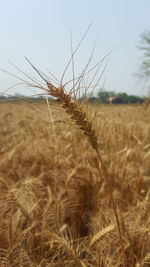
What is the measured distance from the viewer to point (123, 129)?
8.50ft

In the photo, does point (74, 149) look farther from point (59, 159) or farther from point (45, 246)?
point (45, 246)

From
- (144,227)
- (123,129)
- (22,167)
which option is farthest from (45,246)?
(123,129)

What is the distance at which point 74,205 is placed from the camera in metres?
1.31

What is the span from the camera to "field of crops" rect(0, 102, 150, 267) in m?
0.83

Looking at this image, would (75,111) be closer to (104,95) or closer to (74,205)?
(104,95)

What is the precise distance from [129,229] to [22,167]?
1.12 metres

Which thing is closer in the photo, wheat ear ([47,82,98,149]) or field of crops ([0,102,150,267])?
wheat ear ([47,82,98,149])

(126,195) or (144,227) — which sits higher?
(144,227)

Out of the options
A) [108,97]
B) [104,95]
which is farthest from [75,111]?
[108,97]

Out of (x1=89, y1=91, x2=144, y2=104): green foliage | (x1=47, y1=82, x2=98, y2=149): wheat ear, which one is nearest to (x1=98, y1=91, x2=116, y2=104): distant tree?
(x1=89, y1=91, x2=144, y2=104): green foliage

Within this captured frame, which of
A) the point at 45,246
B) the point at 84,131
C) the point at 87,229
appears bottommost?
the point at 87,229

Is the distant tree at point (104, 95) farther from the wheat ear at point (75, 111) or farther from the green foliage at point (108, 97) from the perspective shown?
the wheat ear at point (75, 111)

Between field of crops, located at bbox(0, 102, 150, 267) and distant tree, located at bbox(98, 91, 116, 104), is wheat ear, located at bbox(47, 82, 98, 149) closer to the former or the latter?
field of crops, located at bbox(0, 102, 150, 267)

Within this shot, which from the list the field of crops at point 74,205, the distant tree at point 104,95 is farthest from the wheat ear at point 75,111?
the distant tree at point 104,95
